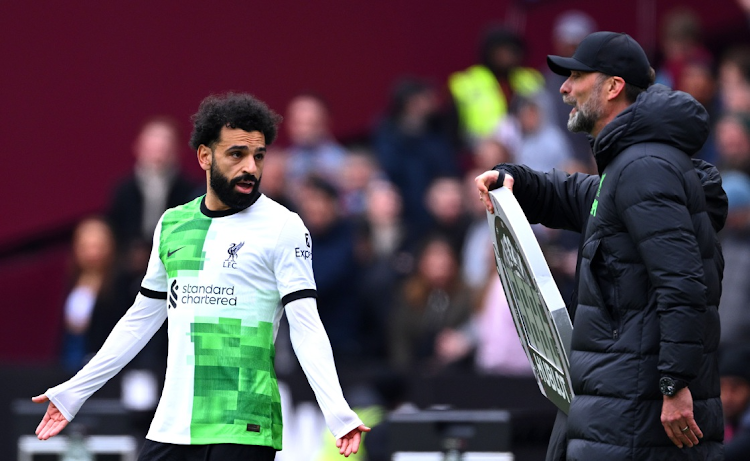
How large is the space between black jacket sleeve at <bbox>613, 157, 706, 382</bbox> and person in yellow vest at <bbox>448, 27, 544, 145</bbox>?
7762 mm

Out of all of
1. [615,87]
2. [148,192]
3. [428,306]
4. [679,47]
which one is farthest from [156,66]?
[615,87]

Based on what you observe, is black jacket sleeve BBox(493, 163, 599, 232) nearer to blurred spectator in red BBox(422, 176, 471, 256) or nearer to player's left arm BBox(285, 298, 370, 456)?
player's left arm BBox(285, 298, 370, 456)

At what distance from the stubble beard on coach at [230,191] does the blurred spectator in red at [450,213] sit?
229 inches

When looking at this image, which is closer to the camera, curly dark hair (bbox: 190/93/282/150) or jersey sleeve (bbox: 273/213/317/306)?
jersey sleeve (bbox: 273/213/317/306)

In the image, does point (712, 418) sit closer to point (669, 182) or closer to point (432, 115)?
point (669, 182)

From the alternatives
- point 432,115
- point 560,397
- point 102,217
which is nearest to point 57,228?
point 102,217

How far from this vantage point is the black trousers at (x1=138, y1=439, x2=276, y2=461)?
5.75 meters

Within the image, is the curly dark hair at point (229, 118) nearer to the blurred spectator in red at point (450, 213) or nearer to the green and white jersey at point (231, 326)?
the green and white jersey at point (231, 326)

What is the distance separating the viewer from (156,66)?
1477 cm

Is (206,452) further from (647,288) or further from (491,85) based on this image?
(491,85)

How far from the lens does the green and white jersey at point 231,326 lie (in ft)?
19.0

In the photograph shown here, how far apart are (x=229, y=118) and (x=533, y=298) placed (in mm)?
1498

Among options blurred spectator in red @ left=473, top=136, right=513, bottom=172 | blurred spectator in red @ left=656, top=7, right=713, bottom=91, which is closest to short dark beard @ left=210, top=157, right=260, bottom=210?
blurred spectator in red @ left=473, top=136, right=513, bottom=172

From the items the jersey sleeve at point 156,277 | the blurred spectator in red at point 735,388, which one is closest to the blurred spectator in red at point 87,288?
the blurred spectator in red at point 735,388
